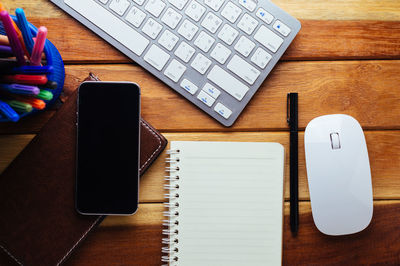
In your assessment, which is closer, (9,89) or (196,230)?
(9,89)

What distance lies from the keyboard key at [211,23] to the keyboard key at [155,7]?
74 mm

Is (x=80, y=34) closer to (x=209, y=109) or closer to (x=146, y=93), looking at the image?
(x=146, y=93)

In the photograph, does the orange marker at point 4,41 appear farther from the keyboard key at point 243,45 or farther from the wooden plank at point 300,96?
the keyboard key at point 243,45

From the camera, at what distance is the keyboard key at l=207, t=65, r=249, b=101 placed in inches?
23.4

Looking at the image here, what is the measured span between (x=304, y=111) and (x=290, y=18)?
16 cm

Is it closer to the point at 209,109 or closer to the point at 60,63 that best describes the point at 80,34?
the point at 60,63

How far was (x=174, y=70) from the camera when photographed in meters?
0.60

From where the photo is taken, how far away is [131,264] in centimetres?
60

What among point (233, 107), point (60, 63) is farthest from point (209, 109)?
point (60, 63)

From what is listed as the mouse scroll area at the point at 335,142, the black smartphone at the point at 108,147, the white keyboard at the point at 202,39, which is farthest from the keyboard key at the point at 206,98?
the mouse scroll area at the point at 335,142

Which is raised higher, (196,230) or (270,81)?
(270,81)

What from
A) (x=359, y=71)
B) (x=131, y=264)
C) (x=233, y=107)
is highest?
(x=359, y=71)

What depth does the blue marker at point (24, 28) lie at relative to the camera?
43cm

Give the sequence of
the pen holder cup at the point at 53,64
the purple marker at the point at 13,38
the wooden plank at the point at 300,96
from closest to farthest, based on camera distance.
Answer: the purple marker at the point at 13,38 → the pen holder cup at the point at 53,64 → the wooden plank at the point at 300,96
